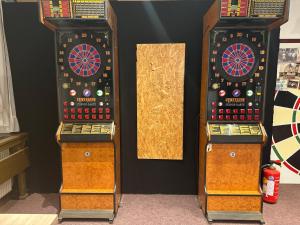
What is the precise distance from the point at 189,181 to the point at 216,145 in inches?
28.7

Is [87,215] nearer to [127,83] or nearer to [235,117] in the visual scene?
[127,83]

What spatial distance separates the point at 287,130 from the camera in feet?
9.63

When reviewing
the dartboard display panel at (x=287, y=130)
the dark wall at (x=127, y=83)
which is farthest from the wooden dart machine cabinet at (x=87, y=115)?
the dartboard display panel at (x=287, y=130)

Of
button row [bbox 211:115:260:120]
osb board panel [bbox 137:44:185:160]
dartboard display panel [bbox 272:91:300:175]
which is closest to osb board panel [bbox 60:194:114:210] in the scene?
osb board panel [bbox 137:44:185:160]

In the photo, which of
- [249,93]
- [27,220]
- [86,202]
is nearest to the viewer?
[27,220]

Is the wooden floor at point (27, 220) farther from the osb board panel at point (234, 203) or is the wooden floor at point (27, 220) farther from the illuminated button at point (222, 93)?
the illuminated button at point (222, 93)

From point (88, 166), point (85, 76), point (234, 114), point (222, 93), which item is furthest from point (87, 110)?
point (234, 114)

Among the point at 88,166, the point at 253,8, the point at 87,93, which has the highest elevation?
the point at 253,8

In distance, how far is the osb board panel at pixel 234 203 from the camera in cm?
223

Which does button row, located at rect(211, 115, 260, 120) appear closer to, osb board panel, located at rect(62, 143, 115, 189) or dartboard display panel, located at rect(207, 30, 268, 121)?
dartboard display panel, located at rect(207, 30, 268, 121)

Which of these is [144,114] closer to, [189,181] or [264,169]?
[189,181]

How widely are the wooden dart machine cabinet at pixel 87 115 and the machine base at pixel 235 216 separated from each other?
0.96 meters

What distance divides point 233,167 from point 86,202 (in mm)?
1502

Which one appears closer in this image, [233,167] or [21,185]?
[233,167]
